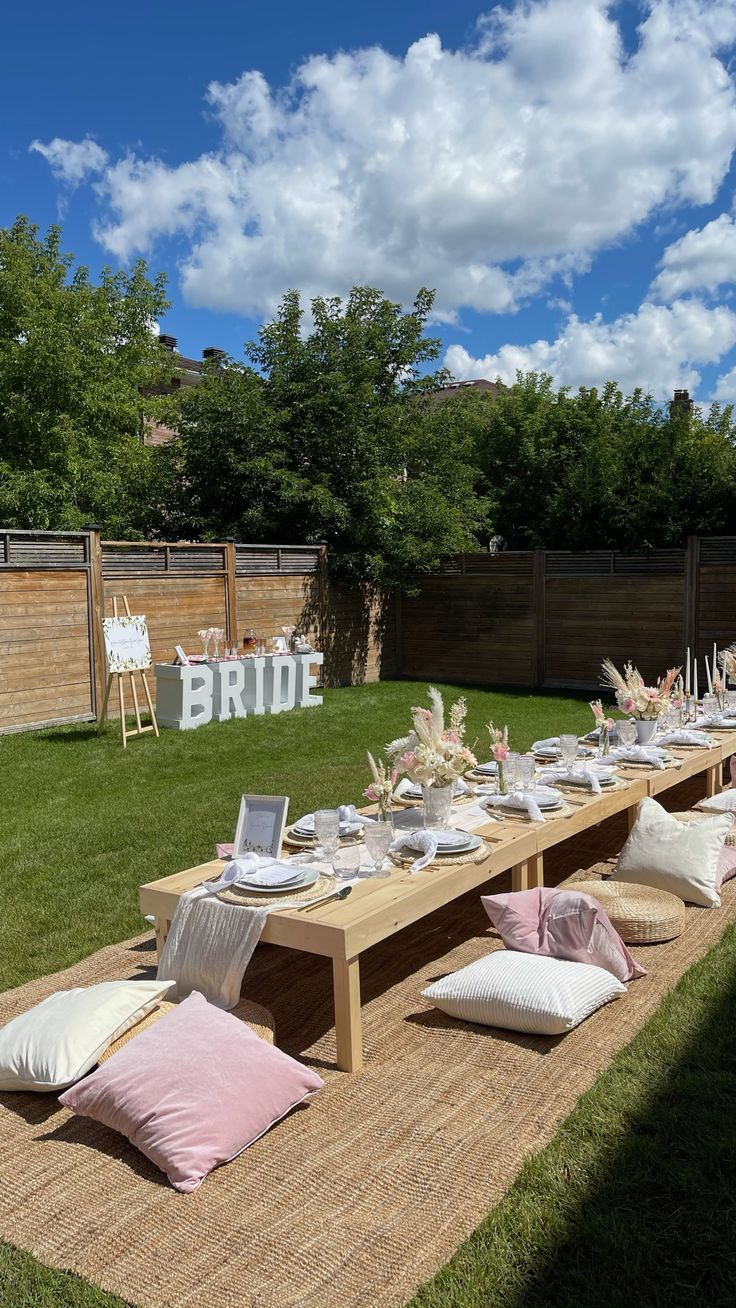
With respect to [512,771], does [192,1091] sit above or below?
below

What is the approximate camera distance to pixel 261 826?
3.74 metres

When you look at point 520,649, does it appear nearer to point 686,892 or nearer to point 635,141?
point 635,141

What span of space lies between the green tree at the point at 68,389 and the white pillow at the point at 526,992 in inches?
470

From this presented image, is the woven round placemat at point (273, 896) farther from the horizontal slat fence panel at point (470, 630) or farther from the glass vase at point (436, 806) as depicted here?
the horizontal slat fence panel at point (470, 630)

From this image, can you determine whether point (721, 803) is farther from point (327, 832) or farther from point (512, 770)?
point (327, 832)

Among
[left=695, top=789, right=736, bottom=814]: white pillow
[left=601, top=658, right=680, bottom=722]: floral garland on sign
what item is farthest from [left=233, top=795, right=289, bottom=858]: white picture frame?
[left=695, top=789, right=736, bottom=814]: white pillow

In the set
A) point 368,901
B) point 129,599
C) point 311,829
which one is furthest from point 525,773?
point 129,599

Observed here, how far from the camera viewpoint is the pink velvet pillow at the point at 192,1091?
2631 millimetres

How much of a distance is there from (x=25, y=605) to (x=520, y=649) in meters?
6.97

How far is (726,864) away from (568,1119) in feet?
8.39

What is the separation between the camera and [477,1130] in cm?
281

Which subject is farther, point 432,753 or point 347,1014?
point 432,753

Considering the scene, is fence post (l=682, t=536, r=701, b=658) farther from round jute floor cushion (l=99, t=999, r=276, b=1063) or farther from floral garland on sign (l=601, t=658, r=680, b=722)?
round jute floor cushion (l=99, t=999, r=276, b=1063)

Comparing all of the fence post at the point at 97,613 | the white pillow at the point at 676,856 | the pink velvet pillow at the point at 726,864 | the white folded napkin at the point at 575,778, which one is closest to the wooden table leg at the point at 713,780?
the pink velvet pillow at the point at 726,864
